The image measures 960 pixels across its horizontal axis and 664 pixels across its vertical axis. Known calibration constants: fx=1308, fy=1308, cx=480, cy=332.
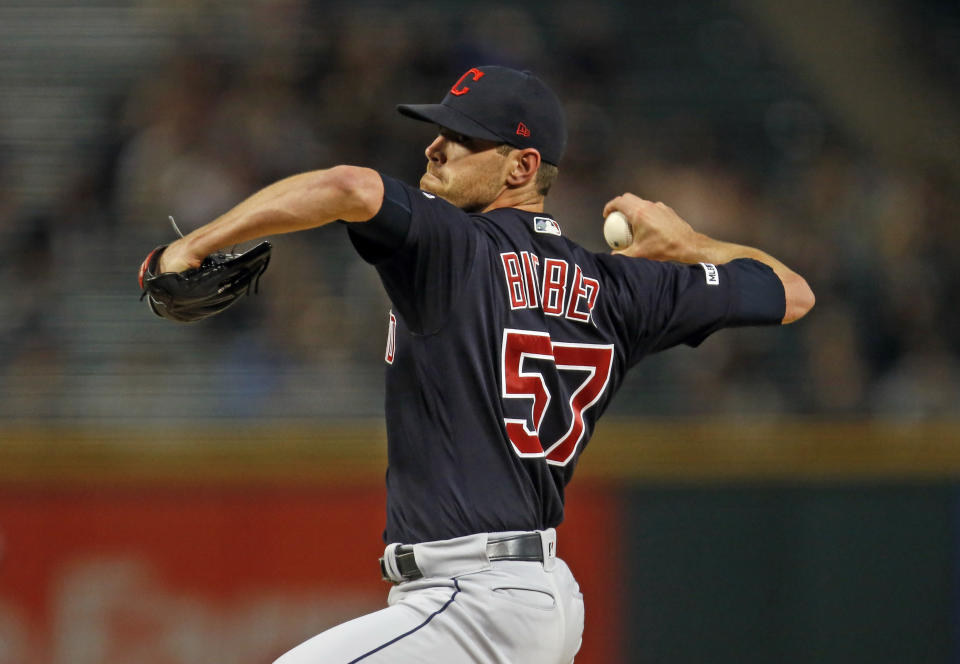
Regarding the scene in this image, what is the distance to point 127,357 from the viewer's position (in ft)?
23.7

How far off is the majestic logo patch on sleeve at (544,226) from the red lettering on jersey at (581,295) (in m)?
0.11

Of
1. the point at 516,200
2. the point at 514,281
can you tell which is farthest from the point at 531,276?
the point at 516,200

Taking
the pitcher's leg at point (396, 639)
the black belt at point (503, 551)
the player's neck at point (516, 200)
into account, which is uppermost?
the player's neck at point (516, 200)

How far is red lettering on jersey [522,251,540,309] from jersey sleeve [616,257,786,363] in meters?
0.33

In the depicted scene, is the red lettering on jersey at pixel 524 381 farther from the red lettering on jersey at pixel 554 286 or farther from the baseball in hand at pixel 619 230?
the baseball in hand at pixel 619 230

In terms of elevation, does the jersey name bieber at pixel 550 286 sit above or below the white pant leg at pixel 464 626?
above

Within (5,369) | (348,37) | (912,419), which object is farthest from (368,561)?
(348,37)

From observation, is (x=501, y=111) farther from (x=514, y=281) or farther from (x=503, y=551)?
(x=503, y=551)

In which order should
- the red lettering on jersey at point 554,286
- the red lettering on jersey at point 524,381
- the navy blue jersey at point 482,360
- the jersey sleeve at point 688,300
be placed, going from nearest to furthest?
the navy blue jersey at point 482,360
the red lettering on jersey at point 524,381
the red lettering on jersey at point 554,286
the jersey sleeve at point 688,300

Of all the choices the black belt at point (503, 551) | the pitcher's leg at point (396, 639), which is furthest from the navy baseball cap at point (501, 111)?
the pitcher's leg at point (396, 639)

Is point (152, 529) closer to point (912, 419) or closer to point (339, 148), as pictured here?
point (339, 148)

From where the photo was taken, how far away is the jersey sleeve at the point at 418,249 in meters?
2.85

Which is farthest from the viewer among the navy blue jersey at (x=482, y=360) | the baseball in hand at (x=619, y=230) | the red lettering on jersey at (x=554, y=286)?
the baseball in hand at (x=619, y=230)

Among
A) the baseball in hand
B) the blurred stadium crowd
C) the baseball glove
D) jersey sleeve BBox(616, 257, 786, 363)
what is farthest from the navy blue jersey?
the blurred stadium crowd
